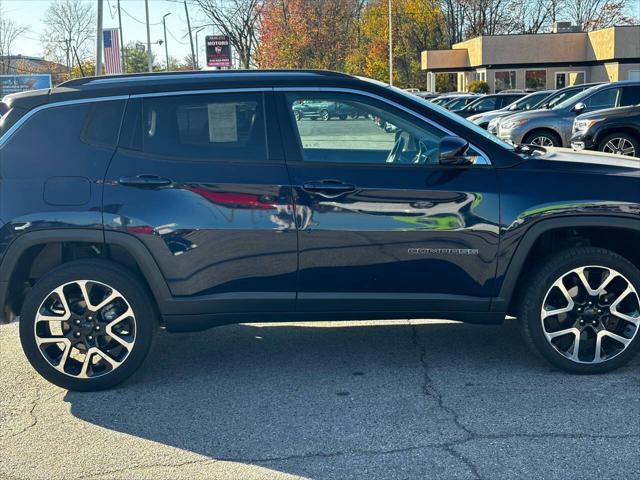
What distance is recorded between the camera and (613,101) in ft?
53.3

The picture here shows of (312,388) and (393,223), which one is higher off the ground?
(393,223)

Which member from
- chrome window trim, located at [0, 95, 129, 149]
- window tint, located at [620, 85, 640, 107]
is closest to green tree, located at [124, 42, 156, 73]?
window tint, located at [620, 85, 640, 107]

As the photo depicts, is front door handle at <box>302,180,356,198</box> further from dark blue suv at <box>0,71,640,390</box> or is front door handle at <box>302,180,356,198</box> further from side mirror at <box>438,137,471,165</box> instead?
side mirror at <box>438,137,471,165</box>

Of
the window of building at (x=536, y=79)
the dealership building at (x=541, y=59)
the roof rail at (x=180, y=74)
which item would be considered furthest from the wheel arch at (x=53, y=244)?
the window of building at (x=536, y=79)

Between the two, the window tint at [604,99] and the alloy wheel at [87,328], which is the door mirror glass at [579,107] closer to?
the window tint at [604,99]

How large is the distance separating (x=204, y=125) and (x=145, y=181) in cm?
51

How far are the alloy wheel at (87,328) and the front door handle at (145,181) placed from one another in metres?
0.64

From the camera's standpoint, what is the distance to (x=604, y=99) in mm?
16391

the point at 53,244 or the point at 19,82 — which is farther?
the point at 19,82

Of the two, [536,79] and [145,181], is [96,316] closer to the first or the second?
[145,181]

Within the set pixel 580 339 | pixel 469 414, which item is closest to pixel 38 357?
pixel 469 414

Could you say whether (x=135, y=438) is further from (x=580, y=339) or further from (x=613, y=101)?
(x=613, y=101)

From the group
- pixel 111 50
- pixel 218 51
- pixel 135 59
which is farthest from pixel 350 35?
pixel 135 59

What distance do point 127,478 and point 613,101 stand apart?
15040 millimetres
